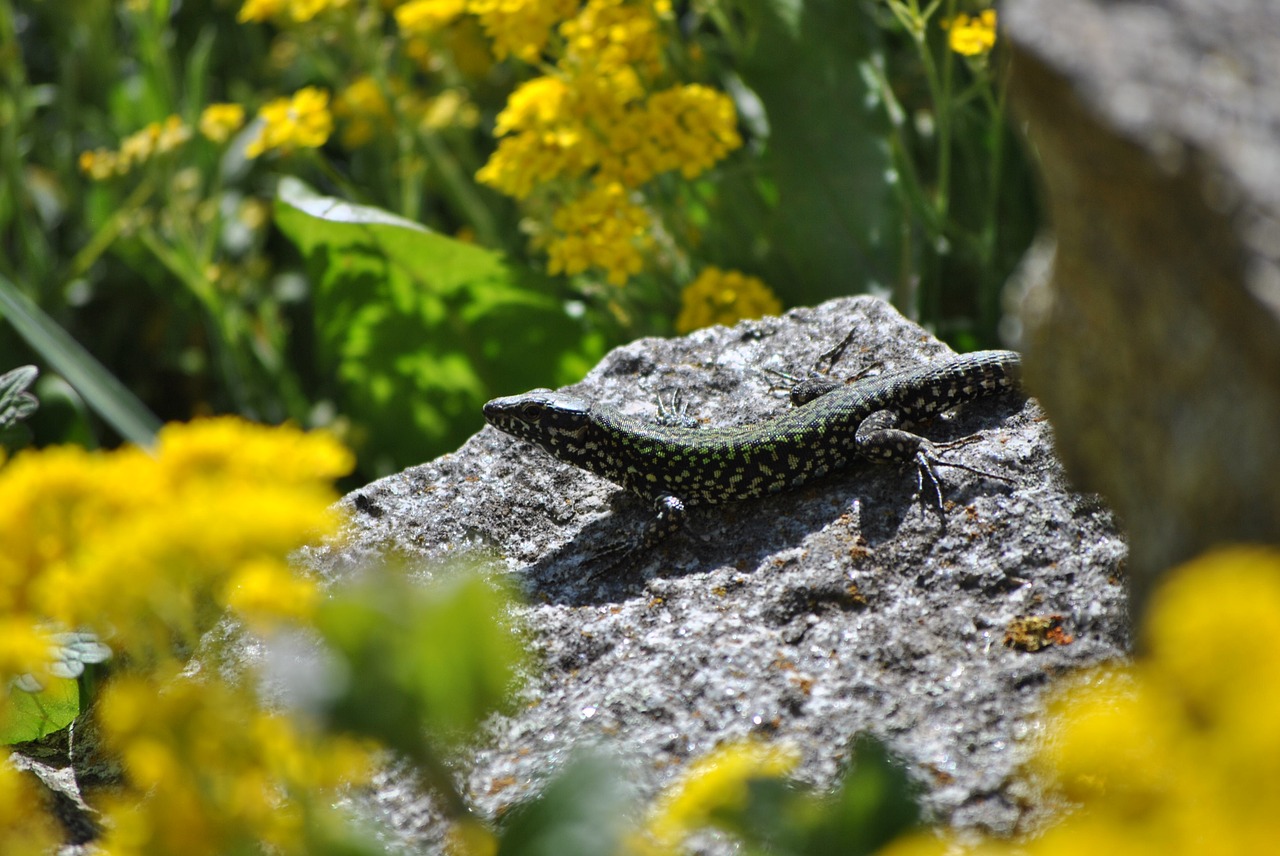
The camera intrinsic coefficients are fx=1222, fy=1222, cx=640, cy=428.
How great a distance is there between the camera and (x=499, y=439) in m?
4.50

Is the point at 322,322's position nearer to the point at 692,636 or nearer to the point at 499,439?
the point at 499,439

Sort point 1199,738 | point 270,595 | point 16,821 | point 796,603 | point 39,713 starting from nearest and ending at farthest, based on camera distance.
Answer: point 1199,738 → point 270,595 → point 16,821 → point 796,603 → point 39,713

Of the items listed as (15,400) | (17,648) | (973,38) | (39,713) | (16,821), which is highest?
(973,38)

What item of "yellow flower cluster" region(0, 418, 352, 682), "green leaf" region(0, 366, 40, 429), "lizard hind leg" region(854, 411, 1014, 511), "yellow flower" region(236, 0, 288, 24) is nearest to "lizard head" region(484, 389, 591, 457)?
"lizard hind leg" region(854, 411, 1014, 511)

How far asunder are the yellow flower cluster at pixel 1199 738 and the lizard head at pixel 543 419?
2.63 m

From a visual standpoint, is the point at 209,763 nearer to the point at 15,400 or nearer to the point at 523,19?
the point at 15,400

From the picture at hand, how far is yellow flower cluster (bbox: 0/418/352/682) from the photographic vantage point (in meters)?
1.85

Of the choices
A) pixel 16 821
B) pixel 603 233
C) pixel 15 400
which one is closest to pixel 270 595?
pixel 16 821

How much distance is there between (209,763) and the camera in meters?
1.81

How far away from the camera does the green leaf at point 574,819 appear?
72.4 inches

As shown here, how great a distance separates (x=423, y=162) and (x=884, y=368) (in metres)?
2.68

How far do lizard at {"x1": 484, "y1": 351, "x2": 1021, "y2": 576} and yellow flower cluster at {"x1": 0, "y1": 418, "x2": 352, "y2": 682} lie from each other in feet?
6.28

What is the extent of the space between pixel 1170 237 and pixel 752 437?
2.04 meters

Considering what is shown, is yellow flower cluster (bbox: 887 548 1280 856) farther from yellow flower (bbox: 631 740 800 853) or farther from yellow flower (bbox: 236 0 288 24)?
yellow flower (bbox: 236 0 288 24)
